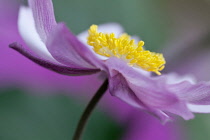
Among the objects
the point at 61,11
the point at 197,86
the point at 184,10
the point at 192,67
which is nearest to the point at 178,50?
the point at 192,67

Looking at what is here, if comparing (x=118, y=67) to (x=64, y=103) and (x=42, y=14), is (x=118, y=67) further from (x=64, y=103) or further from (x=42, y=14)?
(x=64, y=103)

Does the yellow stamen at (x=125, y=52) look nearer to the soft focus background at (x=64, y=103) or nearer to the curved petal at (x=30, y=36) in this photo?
the curved petal at (x=30, y=36)

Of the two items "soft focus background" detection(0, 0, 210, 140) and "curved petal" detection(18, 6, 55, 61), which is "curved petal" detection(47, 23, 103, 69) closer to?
"curved petal" detection(18, 6, 55, 61)

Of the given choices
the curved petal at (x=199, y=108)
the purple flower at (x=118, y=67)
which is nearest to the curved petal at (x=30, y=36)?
the purple flower at (x=118, y=67)

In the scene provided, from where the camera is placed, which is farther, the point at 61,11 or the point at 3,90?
the point at 61,11

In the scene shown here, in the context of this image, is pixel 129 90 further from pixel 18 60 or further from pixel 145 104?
pixel 18 60

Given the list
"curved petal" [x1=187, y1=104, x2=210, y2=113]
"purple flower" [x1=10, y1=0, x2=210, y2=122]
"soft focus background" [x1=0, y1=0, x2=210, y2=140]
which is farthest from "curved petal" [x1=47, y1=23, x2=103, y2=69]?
"soft focus background" [x1=0, y1=0, x2=210, y2=140]
